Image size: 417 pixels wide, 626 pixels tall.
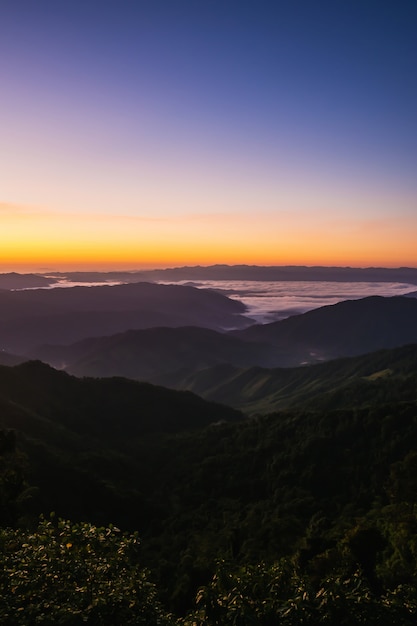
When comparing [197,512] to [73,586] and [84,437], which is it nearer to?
[84,437]

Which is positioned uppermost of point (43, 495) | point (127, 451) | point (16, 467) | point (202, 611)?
point (202, 611)

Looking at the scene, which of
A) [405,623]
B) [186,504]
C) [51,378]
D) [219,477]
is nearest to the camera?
[405,623]

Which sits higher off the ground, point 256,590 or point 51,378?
point 256,590

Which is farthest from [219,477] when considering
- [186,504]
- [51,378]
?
[51,378]

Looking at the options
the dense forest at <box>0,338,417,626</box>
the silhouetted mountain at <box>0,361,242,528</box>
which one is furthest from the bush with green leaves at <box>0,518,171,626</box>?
the silhouetted mountain at <box>0,361,242,528</box>

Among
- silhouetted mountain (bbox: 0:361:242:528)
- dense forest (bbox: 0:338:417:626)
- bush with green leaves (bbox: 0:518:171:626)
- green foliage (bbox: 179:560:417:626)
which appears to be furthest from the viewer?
silhouetted mountain (bbox: 0:361:242:528)

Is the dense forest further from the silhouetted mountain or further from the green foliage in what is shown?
the silhouetted mountain

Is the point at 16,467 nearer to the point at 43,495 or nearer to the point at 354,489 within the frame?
the point at 43,495
